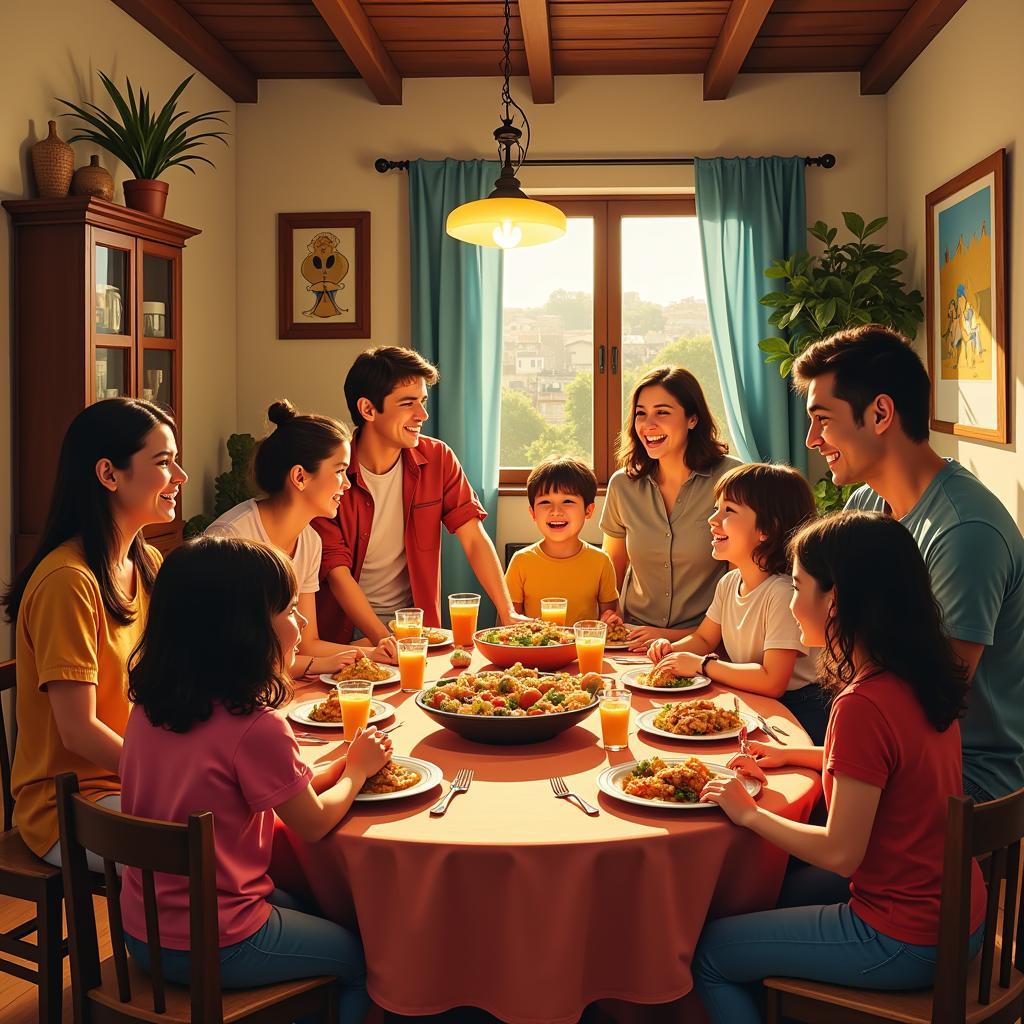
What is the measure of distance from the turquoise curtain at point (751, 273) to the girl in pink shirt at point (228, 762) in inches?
153

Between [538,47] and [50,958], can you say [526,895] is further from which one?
[538,47]

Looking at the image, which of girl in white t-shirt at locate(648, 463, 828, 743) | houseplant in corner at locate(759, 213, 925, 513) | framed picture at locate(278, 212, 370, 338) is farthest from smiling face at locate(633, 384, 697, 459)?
framed picture at locate(278, 212, 370, 338)

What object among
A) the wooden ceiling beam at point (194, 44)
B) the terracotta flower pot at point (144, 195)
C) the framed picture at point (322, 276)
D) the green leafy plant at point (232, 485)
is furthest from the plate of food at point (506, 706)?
the framed picture at point (322, 276)

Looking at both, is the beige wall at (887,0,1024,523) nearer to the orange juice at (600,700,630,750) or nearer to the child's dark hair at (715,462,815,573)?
the child's dark hair at (715,462,815,573)

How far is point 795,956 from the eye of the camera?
154 centimetres

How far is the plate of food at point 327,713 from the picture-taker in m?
2.02

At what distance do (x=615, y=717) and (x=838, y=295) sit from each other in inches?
133

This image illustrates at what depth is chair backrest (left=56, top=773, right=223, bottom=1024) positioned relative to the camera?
1329mm

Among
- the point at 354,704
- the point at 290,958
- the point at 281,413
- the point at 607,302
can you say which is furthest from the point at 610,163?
the point at 290,958

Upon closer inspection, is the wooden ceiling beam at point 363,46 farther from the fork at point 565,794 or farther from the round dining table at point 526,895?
the round dining table at point 526,895

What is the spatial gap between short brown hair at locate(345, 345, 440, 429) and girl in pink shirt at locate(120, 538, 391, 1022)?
1.50 meters

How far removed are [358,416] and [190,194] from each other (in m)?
2.24

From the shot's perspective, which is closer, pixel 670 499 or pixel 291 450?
pixel 291 450

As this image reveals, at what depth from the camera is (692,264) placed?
5410 millimetres
